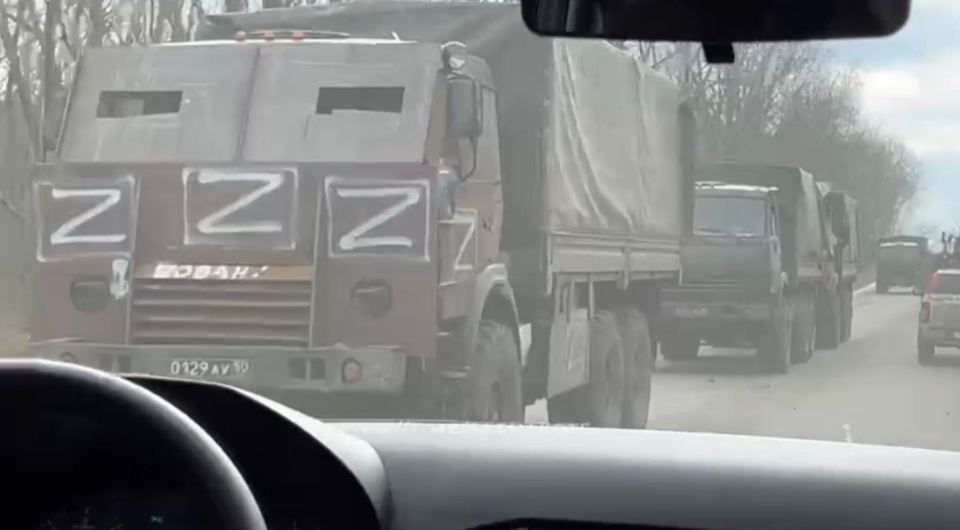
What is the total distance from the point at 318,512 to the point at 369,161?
574 cm

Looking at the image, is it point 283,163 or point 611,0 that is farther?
point 283,163

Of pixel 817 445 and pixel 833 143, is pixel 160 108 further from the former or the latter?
pixel 817 445

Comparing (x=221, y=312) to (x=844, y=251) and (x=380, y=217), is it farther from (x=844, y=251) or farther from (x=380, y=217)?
(x=844, y=251)

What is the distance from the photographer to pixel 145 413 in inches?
100

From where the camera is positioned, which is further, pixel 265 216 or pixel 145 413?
pixel 265 216

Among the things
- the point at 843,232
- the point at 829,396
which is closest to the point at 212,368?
the point at 829,396

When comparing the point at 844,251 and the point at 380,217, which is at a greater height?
the point at 380,217

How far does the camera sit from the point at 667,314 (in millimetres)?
15219

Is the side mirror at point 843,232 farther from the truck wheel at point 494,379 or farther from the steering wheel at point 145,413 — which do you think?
the steering wheel at point 145,413

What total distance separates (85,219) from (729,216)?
9.08 meters

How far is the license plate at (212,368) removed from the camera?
9023 mm

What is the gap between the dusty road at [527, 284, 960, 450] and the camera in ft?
32.0

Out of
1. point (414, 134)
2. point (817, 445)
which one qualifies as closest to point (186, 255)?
point (414, 134)

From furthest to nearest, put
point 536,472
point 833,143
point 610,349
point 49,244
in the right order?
point 610,349, point 49,244, point 833,143, point 536,472
